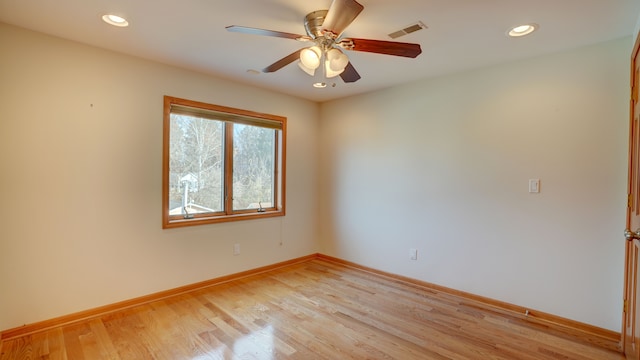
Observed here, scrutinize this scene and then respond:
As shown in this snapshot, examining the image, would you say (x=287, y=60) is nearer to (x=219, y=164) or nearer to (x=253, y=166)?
(x=219, y=164)

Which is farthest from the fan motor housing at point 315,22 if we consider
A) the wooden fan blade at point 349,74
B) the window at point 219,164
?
the window at point 219,164

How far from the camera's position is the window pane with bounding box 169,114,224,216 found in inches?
127

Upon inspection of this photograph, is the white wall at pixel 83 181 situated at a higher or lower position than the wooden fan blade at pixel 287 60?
lower

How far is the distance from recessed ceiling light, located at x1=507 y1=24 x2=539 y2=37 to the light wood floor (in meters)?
2.32

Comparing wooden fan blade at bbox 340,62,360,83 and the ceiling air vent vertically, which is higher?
the ceiling air vent

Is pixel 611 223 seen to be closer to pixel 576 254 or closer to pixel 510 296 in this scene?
pixel 576 254

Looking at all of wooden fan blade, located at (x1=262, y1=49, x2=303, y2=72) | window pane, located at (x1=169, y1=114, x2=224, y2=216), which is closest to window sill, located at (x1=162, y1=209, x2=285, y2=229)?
window pane, located at (x1=169, y1=114, x2=224, y2=216)

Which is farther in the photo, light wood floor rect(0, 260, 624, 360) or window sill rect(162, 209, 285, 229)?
window sill rect(162, 209, 285, 229)

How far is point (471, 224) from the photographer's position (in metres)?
3.15

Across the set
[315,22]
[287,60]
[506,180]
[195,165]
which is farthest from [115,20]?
[506,180]

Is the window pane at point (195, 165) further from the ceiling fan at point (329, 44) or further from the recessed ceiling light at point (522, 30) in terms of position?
the recessed ceiling light at point (522, 30)

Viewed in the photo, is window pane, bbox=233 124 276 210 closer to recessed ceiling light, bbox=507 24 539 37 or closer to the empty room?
the empty room

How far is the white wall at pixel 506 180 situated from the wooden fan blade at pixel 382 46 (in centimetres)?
154

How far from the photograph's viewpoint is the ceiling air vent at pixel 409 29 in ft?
7.16
